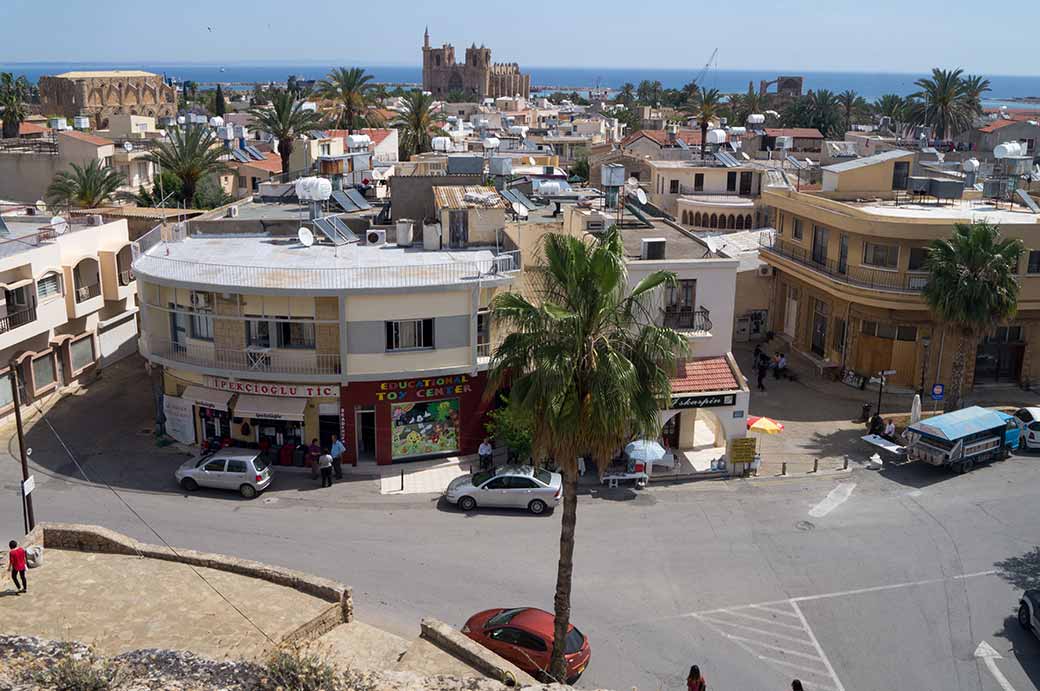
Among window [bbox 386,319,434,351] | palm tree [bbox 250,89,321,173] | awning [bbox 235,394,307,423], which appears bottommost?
awning [bbox 235,394,307,423]

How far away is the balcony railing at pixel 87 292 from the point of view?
1375 inches

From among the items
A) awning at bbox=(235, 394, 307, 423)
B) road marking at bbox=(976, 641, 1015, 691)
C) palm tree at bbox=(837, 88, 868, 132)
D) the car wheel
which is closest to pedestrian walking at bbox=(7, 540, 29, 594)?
awning at bbox=(235, 394, 307, 423)

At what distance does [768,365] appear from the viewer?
1528 inches

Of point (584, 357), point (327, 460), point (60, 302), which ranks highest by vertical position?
point (584, 357)

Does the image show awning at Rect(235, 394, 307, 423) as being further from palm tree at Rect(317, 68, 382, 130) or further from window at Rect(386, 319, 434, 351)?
palm tree at Rect(317, 68, 382, 130)

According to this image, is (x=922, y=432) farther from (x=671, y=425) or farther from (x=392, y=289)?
(x=392, y=289)

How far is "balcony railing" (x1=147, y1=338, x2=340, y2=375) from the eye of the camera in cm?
2738

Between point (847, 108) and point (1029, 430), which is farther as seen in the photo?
point (847, 108)

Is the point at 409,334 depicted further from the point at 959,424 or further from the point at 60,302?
the point at 959,424

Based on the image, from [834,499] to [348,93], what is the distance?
191ft

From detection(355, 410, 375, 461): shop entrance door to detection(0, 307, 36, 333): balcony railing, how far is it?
12.4m

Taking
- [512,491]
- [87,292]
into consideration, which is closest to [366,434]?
[512,491]

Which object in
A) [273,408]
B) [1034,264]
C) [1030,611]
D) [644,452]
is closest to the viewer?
[1030,611]

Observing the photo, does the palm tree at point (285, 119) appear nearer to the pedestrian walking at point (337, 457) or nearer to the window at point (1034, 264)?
the pedestrian walking at point (337, 457)
